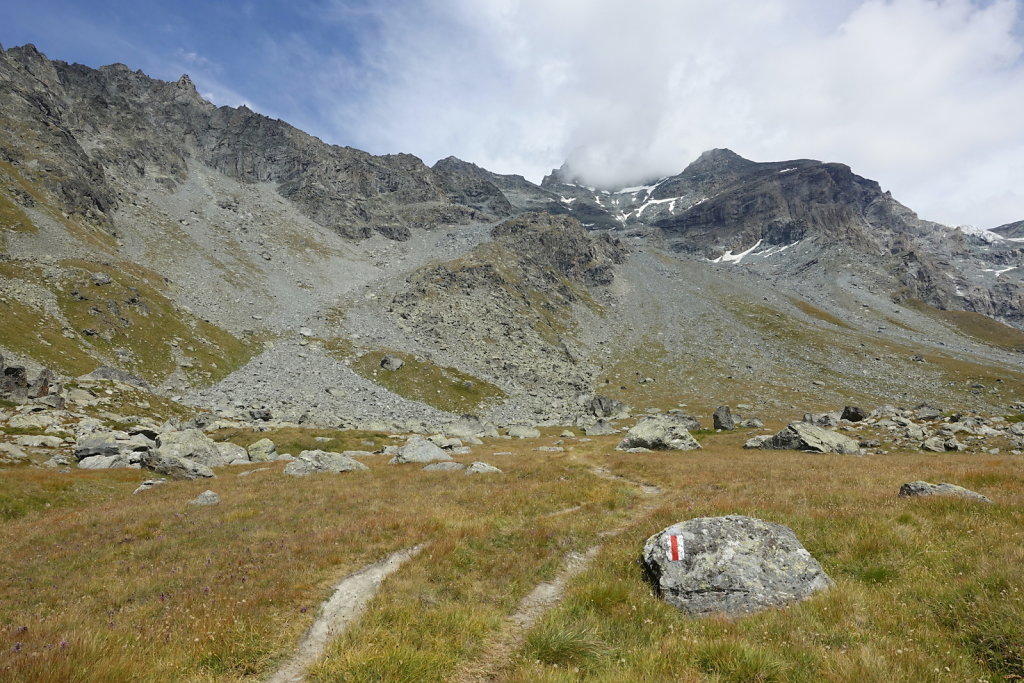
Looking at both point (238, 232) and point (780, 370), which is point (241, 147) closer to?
point (238, 232)

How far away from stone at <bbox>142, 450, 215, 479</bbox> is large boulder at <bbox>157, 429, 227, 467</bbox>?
231 centimetres

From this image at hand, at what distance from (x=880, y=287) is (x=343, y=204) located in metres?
236

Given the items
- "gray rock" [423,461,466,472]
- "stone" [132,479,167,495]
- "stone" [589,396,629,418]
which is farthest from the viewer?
"stone" [589,396,629,418]

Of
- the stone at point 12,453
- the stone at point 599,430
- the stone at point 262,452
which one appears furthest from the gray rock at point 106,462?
the stone at point 599,430

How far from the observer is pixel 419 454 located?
3944 cm

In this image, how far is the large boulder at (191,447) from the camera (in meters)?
37.1

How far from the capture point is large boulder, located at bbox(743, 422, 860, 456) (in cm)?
4003

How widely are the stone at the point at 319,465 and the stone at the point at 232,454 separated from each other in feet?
30.7

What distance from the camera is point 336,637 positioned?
8047 mm

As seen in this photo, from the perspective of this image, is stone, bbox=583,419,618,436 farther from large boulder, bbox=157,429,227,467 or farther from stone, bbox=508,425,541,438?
large boulder, bbox=157,429,227,467

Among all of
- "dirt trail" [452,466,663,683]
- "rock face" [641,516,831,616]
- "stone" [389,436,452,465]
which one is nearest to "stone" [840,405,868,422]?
"stone" [389,436,452,465]

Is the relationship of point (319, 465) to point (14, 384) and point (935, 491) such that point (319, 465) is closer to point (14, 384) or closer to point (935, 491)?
point (14, 384)

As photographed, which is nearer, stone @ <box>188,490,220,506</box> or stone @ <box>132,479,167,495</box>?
stone @ <box>188,490,220,506</box>

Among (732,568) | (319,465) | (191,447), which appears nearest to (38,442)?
(191,447)
